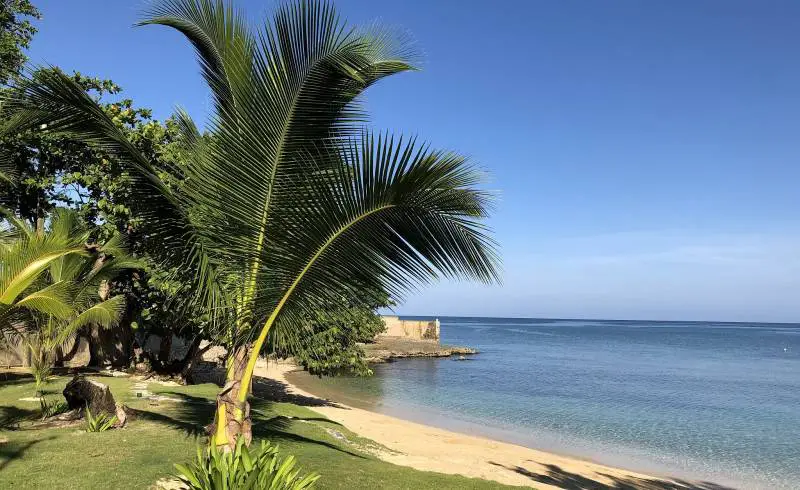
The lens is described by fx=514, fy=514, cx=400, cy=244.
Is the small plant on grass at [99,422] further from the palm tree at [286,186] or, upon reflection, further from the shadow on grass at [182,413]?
the palm tree at [286,186]

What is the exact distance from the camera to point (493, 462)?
11977 millimetres

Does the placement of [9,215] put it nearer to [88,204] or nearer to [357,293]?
[88,204]

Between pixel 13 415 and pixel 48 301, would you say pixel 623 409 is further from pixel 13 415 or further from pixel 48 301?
pixel 48 301

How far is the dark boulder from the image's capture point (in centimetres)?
808

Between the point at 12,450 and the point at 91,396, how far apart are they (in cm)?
180

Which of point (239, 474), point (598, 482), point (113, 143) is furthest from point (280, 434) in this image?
point (598, 482)

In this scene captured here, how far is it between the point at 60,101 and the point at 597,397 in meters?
26.9

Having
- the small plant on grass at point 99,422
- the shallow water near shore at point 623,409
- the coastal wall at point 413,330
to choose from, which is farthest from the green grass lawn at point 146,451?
the coastal wall at point 413,330

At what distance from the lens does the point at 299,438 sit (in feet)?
29.9

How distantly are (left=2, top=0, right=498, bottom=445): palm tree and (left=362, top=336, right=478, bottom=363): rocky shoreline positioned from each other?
42412 mm

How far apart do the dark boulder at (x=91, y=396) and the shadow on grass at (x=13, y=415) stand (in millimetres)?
751

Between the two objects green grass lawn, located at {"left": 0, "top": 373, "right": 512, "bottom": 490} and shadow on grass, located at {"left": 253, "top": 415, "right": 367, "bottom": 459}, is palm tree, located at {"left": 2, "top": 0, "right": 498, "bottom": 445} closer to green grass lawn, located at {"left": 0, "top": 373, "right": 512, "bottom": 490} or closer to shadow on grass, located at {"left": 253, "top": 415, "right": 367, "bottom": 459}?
green grass lawn, located at {"left": 0, "top": 373, "right": 512, "bottom": 490}

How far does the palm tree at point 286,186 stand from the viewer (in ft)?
15.1

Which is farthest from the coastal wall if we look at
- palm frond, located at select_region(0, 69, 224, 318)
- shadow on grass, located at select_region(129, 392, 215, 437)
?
palm frond, located at select_region(0, 69, 224, 318)
